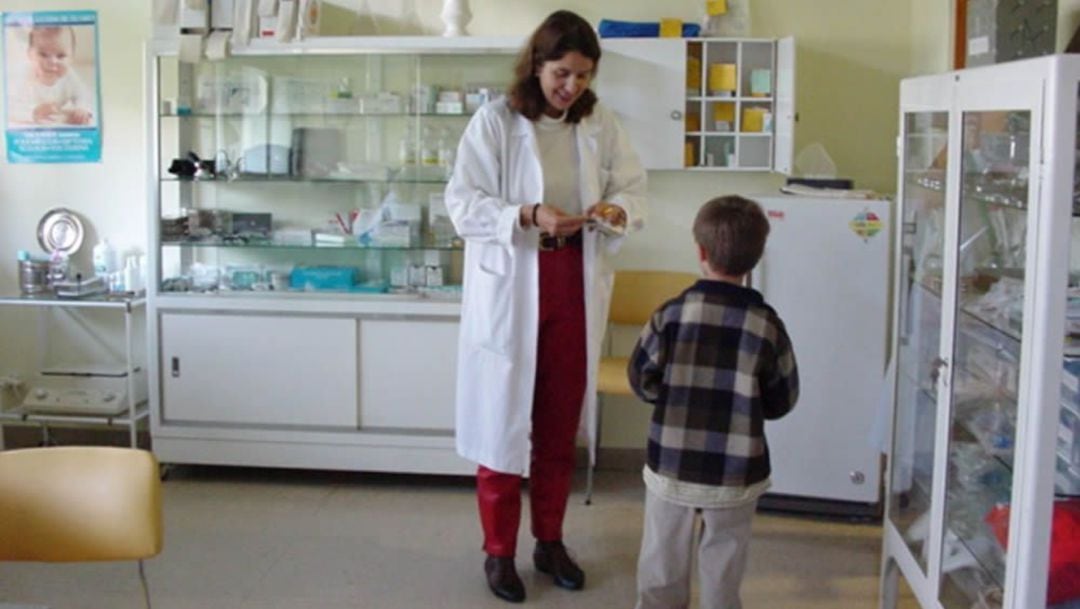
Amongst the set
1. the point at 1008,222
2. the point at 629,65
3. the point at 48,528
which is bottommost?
the point at 48,528

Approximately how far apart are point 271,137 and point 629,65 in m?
1.39

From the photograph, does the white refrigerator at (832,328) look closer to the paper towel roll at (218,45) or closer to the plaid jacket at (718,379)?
the plaid jacket at (718,379)

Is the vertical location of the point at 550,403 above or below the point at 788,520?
above

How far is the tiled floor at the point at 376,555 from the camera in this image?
11.0ft

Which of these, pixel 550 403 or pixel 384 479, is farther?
pixel 384 479

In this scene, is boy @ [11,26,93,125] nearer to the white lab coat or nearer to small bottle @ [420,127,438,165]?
small bottle @ [420,127,438,165]

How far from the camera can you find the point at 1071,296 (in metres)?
2.29

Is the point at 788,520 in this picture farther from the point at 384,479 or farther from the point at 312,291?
the point at 312,291

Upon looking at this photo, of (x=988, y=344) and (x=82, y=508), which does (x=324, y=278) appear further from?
(x=988, y=344)

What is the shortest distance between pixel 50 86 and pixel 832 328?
10.4 feet

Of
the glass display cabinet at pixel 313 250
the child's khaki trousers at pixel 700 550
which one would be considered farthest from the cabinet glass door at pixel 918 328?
the glass display cabinet at pixel 313 250

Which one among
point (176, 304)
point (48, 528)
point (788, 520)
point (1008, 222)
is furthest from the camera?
A: point (176, 304)

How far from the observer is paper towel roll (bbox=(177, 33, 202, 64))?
4.24m

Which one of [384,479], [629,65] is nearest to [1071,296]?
[629,65]
